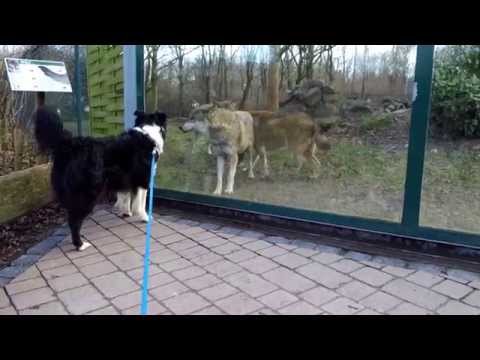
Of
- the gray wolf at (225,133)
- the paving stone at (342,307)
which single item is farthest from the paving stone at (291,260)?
the gray wolf at (225,133)

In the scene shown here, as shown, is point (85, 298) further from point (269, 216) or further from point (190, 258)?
point (269, 216)

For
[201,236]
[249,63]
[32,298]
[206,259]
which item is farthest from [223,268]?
[249,63]

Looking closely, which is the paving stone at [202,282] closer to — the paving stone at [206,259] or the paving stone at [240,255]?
the paving stone at [206,259]

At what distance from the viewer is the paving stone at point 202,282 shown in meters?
2.60

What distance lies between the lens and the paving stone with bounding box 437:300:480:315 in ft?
7.63

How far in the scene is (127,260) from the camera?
3025 millimetres

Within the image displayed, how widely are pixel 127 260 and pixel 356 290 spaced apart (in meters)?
1.75

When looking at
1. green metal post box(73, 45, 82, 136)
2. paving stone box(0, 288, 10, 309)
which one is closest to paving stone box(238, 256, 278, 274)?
paving stone box(0, 288, 10, 309)

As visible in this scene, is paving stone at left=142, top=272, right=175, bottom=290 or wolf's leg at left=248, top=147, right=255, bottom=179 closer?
paving stone at left=142, top=272, right=175, bottom=290

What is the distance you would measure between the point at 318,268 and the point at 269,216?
1004 mm

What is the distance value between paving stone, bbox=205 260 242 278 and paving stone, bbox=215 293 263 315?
335 mm

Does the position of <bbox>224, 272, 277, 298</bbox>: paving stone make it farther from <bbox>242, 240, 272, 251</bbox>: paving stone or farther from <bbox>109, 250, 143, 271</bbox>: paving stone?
<bbox>109, 250, 143, 271</bbox>: paving stone

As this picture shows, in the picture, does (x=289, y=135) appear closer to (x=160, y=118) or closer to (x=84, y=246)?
(x=160, y=118)

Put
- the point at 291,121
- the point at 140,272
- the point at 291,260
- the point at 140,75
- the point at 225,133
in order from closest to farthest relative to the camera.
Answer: the point at 140,272 → the point at 291,260 → the point at 291,121 → the point at 225,133 → the point at 140,75
